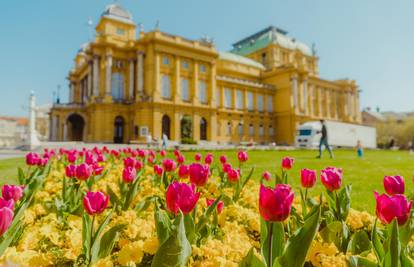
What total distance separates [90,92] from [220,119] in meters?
19.0

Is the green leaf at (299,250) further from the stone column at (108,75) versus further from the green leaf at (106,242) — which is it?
the stone column at (108,75)

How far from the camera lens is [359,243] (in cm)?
190

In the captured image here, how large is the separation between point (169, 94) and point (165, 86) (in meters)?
1.14

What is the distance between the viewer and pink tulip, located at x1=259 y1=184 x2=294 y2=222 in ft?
4.00

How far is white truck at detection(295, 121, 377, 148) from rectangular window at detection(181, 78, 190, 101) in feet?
50.3

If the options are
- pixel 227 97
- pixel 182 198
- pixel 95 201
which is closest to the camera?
pixel 182 198

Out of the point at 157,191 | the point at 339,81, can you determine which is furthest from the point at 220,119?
the point at 157,191

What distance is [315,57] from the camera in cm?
6706

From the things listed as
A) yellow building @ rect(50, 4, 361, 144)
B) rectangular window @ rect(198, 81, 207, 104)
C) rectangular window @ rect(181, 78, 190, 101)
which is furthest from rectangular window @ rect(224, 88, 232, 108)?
rectangular window @ rect(181, 78, 190, 101)

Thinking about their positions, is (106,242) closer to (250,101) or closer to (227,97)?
(227,97)

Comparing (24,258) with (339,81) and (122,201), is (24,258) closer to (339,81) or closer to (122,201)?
(122,201)

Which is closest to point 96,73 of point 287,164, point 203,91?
point 203,91

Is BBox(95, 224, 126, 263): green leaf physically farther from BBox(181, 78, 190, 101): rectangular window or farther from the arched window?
the arched window

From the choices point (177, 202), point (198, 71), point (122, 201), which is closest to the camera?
point (177, 202)
